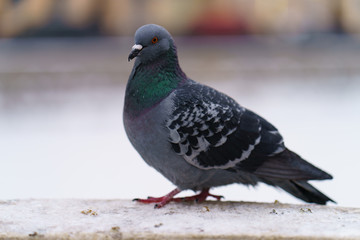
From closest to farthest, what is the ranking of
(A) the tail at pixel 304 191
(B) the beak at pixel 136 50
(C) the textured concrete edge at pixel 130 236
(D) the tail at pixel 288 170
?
1. (C) the textured concrete edge at pixel 130 236
2. (B) the beak at pixel 136 50
3. (D) the tail at pixel 288 170
4. (A) the tail at pixel 304 191

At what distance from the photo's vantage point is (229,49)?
25.0 feet

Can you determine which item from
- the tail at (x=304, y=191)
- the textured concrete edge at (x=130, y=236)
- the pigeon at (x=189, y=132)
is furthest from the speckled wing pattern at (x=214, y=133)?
the textured concrete edge at (x=130, y=236)

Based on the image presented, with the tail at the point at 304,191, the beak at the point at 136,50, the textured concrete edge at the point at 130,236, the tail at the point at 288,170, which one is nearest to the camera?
the textured concrete edge at the point at 130,236

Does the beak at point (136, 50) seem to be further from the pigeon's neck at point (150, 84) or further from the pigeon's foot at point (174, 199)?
the pigeon's foot at point (174, 199)

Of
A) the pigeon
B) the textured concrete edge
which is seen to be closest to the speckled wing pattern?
the pigeon

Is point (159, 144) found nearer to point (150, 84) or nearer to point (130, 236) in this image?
point (150, 84)

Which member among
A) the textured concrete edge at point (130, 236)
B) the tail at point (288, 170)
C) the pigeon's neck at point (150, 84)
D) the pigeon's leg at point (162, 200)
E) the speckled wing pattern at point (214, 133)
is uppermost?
the pigeon's neck at point (150, 84)

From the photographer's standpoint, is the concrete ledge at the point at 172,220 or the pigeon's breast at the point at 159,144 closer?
the concrete ledge at the point at 172,220

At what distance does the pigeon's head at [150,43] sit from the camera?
2.04 metres

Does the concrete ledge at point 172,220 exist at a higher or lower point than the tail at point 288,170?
lower

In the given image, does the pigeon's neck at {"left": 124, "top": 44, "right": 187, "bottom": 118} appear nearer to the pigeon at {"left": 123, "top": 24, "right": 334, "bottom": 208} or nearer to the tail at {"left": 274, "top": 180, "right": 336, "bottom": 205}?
the pigeon at {"left": 123, "top": 24, "right": 334, "bottom": 208}

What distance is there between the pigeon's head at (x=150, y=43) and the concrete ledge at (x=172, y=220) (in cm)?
64

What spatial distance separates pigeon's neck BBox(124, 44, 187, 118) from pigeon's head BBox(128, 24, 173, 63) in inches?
1.1

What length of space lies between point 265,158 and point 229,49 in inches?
222
